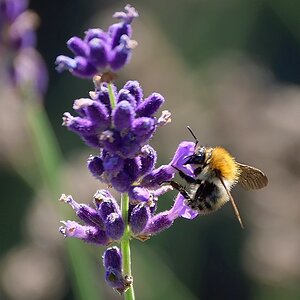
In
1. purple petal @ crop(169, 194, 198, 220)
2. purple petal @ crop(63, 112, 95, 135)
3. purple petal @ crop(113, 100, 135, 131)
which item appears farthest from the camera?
purple petal @ crop(169, 194, 198, 220)

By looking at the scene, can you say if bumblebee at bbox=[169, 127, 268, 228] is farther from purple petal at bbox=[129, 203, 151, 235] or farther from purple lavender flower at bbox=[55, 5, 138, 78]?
purple lavender flower at bbox=[55, 5, 138, 78]

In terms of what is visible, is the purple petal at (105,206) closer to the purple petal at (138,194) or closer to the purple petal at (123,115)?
the purple petal at (138,194)

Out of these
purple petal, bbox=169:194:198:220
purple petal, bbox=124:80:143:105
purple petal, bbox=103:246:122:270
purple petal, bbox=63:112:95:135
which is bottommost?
purple petal, bbox=103:246:122:270

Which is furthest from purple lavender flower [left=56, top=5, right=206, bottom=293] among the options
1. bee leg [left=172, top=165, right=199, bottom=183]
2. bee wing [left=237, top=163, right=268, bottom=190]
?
bee wing [left=237, top=163, right=268, bottom=190]

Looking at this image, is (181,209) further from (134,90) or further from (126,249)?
(134,90)

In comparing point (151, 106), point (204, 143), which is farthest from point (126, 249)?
point (204, 143)

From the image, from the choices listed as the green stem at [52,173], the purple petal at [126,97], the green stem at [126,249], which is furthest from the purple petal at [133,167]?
the green stem at [52,173]

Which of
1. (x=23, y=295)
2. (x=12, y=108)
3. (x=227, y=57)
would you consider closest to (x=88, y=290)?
(x=23, y=295)
